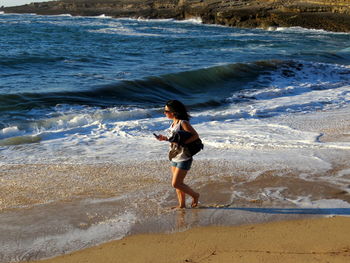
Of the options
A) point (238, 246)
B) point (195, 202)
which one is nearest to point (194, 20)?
point (195, 202)

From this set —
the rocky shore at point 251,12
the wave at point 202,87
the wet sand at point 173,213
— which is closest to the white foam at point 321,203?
the wet sand at point 173,213

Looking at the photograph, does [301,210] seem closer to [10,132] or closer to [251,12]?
[10,132]

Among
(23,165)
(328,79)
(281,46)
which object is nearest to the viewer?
(23,165)

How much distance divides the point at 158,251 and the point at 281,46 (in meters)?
24.2

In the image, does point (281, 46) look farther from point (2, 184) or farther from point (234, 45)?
point (2, 184)

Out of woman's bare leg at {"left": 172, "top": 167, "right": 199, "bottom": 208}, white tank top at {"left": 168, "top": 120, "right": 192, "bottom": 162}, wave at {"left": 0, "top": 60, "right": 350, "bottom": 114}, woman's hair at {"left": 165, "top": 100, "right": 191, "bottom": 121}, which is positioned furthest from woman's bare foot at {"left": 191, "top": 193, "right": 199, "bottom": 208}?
wave at {"left": 0, "top": 60, "right": 350, "bottom": 114}

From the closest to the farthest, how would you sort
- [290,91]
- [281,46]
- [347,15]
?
[290,91], [281,46], [347,15]

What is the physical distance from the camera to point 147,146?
779 centimetres

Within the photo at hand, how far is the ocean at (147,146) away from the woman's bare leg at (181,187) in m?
0.16

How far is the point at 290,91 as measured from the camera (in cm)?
1392

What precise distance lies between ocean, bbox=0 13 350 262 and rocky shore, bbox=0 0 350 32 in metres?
28.6

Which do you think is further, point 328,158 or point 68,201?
point 328,158

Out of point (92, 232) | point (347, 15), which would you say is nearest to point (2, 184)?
point (92, 232)

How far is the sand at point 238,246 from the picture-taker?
3.96 m
